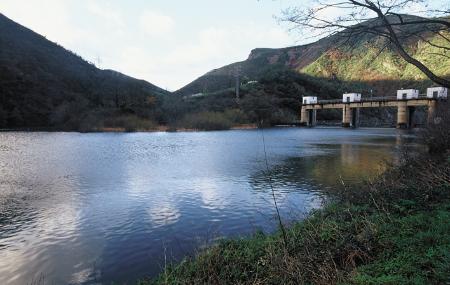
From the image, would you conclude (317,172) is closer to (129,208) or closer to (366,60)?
(129,208)

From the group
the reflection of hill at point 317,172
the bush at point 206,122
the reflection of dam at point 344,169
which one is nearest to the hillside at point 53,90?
the bush at point 206,122

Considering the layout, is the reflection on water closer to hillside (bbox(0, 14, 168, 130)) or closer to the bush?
the bush

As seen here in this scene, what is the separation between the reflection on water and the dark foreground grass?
1.47m

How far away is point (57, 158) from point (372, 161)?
1032 inches

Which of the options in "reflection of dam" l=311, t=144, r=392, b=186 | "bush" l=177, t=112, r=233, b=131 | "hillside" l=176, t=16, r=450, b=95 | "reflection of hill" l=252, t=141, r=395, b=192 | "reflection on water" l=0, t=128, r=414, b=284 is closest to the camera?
"reflection on water" l=0, t=128, r=414, b=284

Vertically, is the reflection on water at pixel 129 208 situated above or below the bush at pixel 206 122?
below

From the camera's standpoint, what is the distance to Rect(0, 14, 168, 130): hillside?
92.1 metres

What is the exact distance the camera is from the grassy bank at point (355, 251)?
5184 mm

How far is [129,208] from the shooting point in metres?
14.6

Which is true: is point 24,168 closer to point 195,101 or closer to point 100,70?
point 195,101

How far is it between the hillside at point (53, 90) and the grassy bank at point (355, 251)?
262 feet

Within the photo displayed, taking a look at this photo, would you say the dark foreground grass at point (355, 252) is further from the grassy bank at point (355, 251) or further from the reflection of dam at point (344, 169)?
the reflection of dam at point (344, 169)

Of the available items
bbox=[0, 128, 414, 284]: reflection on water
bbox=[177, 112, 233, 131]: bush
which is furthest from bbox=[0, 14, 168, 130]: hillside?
bbox=[0, 128, 414, 284]: reflection on water

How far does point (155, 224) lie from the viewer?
12.4m
